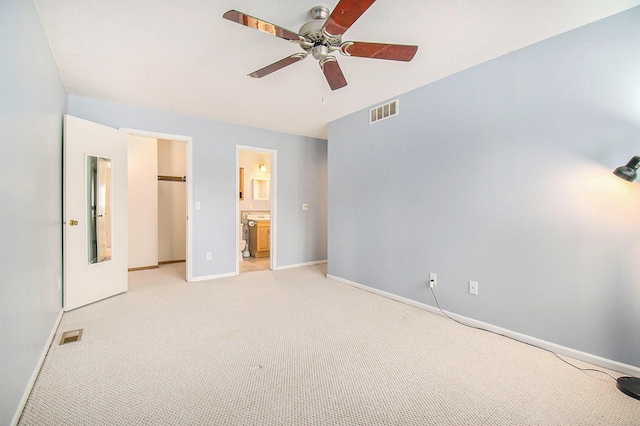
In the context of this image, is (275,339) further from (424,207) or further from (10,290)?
(424,207)

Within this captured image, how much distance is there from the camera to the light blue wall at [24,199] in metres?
1.33

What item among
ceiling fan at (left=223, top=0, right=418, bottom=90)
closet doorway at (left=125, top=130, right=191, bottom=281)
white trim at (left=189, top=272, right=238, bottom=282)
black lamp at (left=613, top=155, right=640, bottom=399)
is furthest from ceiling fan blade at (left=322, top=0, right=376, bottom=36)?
white trim at (left=189, top=272, right=238, bottom=282)

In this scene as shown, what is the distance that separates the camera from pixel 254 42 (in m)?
2.20

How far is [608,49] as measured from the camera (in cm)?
195

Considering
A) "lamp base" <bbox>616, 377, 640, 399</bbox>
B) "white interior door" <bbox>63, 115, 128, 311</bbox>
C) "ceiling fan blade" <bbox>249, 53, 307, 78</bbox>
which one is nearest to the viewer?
"lamp base" <bbox>616, 377, 640, 399</bbox>

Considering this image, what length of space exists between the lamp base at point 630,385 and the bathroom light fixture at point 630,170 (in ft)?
4.25

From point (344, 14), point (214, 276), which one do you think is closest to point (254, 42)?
point (344, 14)

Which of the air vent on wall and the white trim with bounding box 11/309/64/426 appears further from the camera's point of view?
the air vent on wall

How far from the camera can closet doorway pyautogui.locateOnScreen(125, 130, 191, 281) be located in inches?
189

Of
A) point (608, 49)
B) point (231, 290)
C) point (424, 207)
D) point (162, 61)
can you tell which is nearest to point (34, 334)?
point (231, 290)

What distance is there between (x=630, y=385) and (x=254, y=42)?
355 centimetres

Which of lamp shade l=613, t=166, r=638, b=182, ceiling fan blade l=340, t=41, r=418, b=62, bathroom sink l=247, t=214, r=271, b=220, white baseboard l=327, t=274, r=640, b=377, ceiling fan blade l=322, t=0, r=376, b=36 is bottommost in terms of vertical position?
white baseboard l=327, t=274, r=640, b=377

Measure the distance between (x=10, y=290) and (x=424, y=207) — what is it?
10.7 ft

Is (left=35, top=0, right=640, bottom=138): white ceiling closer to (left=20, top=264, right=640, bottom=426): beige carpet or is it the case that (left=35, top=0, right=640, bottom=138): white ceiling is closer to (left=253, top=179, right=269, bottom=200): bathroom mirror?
(left=20, top=264, right=640, bottom=426): beige carpet
